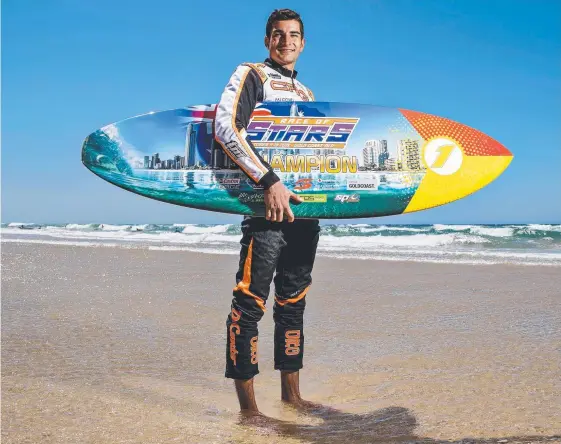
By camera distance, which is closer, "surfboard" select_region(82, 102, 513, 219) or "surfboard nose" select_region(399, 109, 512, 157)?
"surfboard" select_region(82, 102, 513, 219)

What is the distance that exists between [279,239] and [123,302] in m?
3.01

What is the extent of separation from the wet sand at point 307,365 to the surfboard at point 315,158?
2.92 feet

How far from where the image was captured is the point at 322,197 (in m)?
2.49

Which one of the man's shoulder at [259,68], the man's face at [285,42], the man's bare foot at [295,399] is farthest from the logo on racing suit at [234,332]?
the man's face at [285,42]

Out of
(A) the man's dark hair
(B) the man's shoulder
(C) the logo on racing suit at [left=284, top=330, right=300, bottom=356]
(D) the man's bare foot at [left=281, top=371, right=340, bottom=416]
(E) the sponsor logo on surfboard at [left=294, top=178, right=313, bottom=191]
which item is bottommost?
(D) the man's bare foot at [left=281, top=371, right=340, bottom=416]

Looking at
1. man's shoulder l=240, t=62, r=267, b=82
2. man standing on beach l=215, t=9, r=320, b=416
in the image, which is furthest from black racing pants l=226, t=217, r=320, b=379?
man's shoulder l=240, t=62, r=267, b=82

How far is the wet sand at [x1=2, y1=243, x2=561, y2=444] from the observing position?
76.4 inches

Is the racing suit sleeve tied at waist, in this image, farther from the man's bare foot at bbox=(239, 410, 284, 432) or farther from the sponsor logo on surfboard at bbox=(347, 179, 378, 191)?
the man's bare foot at bbox=(239, 410, 284, 432)

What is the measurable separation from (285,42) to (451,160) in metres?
1.15

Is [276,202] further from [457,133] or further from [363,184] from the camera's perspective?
[457,133]

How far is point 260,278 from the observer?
7.07ft

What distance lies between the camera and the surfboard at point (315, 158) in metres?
2.47

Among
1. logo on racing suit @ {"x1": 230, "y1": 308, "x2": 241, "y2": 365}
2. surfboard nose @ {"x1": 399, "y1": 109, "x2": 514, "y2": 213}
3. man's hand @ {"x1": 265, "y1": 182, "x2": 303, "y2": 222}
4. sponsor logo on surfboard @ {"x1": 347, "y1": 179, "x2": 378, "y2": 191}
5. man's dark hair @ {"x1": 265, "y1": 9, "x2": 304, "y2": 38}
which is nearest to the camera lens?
man's hand @ {"x1": 265, "y1": 182, "x2": 303, "y2": 222}

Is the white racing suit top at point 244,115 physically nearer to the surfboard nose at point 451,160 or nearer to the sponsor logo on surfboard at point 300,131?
the sponsor logo on surfboard at point 300,131
